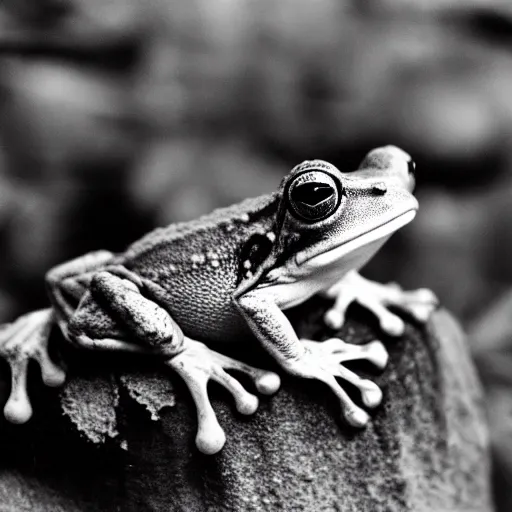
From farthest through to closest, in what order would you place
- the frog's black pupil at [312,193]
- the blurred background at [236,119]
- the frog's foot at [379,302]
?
the blurred background at [236,119] < the frog's foot at [379,302] < the frog's black pupil at [312,193]

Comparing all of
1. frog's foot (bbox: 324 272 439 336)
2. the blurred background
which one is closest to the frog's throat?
frog's foot (bbox: 324 272 439 336)

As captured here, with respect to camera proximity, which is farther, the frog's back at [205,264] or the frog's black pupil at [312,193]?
the frog's back at [205,264]

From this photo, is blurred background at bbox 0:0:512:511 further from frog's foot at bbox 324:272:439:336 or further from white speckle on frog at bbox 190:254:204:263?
white speckle on frog at bbox 190:254:204:263

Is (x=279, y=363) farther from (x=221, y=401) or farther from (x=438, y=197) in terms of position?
(x=438, y=197)

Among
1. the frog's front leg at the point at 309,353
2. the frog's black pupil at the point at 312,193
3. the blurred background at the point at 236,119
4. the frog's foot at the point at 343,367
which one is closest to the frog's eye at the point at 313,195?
the frog's black pupil at the point at 312,193

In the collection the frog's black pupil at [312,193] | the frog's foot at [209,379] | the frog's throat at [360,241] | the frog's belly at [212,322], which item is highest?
the frog's black pupil at [312,193]

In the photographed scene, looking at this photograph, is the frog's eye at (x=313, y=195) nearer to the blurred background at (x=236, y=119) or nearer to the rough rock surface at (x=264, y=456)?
the rough rock surface at (x=264, y=456)
